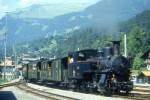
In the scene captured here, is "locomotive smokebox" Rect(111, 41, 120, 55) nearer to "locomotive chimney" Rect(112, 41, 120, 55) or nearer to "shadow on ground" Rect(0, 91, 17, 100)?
"locomotive chimney" Rect(112, 41, 120, 55)

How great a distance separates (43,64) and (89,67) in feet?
70.5

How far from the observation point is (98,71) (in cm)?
3309

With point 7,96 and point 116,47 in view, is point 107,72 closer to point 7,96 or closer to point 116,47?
point 116,47

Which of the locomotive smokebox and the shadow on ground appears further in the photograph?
the shadow on ground

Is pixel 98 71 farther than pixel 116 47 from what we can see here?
Yes

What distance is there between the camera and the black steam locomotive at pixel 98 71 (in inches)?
1242

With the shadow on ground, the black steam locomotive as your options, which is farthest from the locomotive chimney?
the shadow on ground

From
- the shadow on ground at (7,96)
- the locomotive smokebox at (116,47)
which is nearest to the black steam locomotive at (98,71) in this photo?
the locomotive smokebox at (116,47)

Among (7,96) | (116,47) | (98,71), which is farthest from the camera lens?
(7,96)

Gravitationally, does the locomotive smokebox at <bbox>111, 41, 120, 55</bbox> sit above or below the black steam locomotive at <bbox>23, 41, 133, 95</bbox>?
above

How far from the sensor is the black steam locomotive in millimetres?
31547

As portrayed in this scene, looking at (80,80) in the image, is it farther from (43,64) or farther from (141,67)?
(141,67)

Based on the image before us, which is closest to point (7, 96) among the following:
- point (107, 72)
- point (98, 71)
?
point (98, 71)

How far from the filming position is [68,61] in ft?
129
